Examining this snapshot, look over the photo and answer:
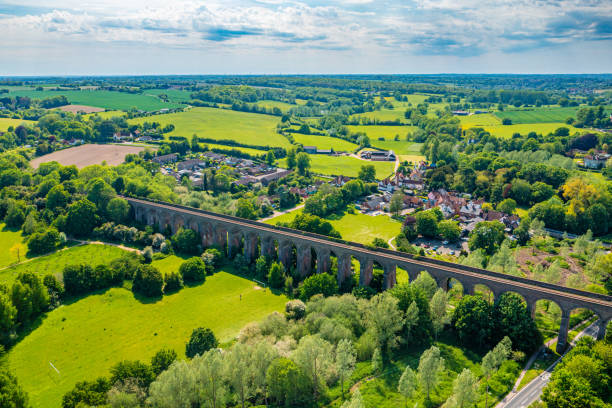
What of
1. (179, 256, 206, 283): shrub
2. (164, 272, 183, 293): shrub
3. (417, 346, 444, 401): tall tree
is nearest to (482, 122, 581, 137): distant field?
(179, 256, 206, 283): shrub

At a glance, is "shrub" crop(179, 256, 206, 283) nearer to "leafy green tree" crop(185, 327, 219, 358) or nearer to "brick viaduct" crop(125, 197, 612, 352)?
"brick viaduct" crop(125, 197, 612, 352)

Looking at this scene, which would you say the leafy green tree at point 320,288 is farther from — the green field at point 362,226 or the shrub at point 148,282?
the green field at point 362,226

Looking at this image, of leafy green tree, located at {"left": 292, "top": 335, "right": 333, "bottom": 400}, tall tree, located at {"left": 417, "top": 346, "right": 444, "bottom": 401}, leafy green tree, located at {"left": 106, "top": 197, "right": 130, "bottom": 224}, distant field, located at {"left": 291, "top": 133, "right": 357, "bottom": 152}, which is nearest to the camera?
tall tree, located at {"left": 417, "top": 346, "right": 444, "bottom": 401}

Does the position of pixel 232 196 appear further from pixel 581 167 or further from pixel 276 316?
pixel 581 167

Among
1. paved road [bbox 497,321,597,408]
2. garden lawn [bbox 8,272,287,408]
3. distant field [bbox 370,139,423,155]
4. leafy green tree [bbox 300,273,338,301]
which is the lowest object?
garden lawn [bbox 8,272,287,408]

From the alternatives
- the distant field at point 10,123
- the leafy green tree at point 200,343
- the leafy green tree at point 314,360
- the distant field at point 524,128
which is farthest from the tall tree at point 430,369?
the distant field at point 10,123

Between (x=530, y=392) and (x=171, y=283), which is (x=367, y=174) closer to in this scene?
(x=171, y=283)

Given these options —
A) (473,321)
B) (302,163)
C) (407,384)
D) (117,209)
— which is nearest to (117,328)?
(117,209)
